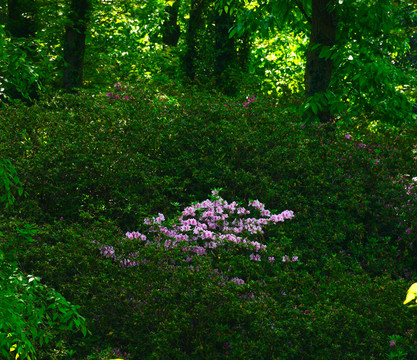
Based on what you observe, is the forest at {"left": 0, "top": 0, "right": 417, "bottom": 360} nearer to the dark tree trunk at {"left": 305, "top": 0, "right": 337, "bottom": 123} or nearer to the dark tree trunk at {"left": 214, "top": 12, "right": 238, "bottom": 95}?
the dark tree trunk at {"left": 305, "top": 0, "right": 337, "bottom": 123}

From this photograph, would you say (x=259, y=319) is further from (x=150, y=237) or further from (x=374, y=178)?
(x=374, y=178)

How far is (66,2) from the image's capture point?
10.3m

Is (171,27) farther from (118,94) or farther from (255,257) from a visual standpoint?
(255,257)

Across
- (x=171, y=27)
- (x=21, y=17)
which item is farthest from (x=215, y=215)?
(x=171, y=27)

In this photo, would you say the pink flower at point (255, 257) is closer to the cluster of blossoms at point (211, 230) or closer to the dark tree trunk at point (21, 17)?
the cluster of blossoms at point (211, 230)

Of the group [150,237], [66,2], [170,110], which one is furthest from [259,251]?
[66,2]

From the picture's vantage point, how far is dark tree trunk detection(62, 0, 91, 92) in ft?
32.5

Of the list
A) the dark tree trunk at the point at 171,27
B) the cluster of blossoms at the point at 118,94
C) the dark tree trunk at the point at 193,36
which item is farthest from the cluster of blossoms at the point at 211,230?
the dark tree trunk at the point at 171,27

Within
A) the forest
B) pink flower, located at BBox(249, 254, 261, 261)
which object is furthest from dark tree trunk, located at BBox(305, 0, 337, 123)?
pink flower, located at BBox(249, 254, 261, 261)

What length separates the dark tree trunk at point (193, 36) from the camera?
12641 millimetres

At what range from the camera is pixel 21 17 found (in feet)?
34.5

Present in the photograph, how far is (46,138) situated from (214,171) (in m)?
2.24

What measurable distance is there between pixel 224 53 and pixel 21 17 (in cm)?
463

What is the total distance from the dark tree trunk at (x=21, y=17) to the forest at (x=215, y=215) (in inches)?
46.8
